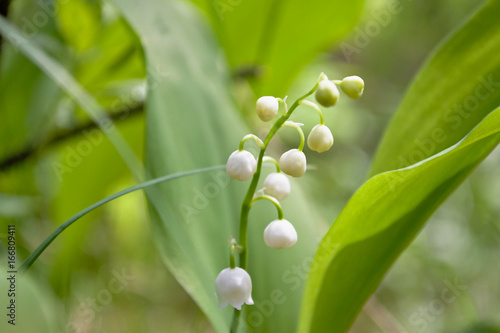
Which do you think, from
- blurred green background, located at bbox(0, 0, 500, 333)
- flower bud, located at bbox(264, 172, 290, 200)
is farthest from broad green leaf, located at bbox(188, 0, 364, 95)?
flower bud, located at bbox(264, 172, 290, 200)

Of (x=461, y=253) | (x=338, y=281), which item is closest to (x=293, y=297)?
(x=338, y=281)

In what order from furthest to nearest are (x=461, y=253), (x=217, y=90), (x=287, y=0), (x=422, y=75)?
(x=461, y=253), (x=287, y=0), (x=217, y=90), (x=422, y=75)

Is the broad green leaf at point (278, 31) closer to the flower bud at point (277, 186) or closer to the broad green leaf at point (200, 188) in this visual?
the broad green leaf at point (200, 188)

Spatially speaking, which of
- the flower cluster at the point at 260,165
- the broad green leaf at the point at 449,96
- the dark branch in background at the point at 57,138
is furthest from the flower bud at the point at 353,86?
the dark branch in background at the point at 57,138

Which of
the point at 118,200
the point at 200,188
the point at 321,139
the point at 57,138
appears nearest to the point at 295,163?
the point at 321,139

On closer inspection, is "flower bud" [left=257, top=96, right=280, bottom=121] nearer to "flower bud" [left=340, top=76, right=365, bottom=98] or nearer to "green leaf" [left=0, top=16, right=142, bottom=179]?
"flower bud" [left=340, top=76, right=365, bottom=98]

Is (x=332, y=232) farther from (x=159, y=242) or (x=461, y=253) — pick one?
(x=461, y=253)
